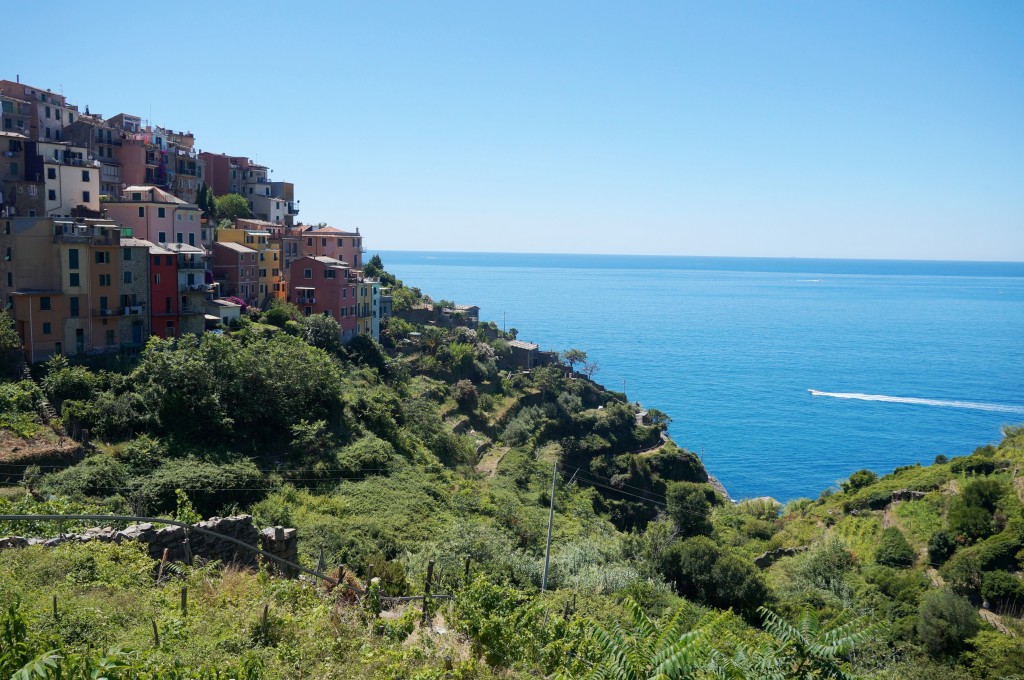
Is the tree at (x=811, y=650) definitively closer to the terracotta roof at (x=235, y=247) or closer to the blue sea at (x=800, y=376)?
the terracotta roof at (x=235, y=247)

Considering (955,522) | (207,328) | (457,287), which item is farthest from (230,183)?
(457,287)

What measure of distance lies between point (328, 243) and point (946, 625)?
4843cm

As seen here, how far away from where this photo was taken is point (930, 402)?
8606 cm

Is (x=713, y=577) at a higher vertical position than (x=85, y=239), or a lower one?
lower

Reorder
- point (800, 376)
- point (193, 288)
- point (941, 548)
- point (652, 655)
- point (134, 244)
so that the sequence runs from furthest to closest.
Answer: point (800, 376) < point (193, 288) < point (134, 244) < point (941, 548) < point (652, 655)

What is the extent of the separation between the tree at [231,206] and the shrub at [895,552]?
5174 cm

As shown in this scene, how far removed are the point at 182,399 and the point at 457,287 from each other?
168947mm

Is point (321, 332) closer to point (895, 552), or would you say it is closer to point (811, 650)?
point (895, 552)

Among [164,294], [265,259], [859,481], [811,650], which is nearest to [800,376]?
[859,481]

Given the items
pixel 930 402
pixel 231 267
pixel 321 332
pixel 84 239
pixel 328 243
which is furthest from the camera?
pixel 930 402

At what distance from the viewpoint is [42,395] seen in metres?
28.9

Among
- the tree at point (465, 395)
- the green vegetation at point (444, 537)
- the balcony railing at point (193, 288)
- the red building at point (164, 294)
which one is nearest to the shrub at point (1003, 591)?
the green vegetation at point (444, 537)

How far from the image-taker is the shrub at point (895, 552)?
30.3m

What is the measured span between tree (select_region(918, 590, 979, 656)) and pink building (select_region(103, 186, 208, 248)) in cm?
4074
